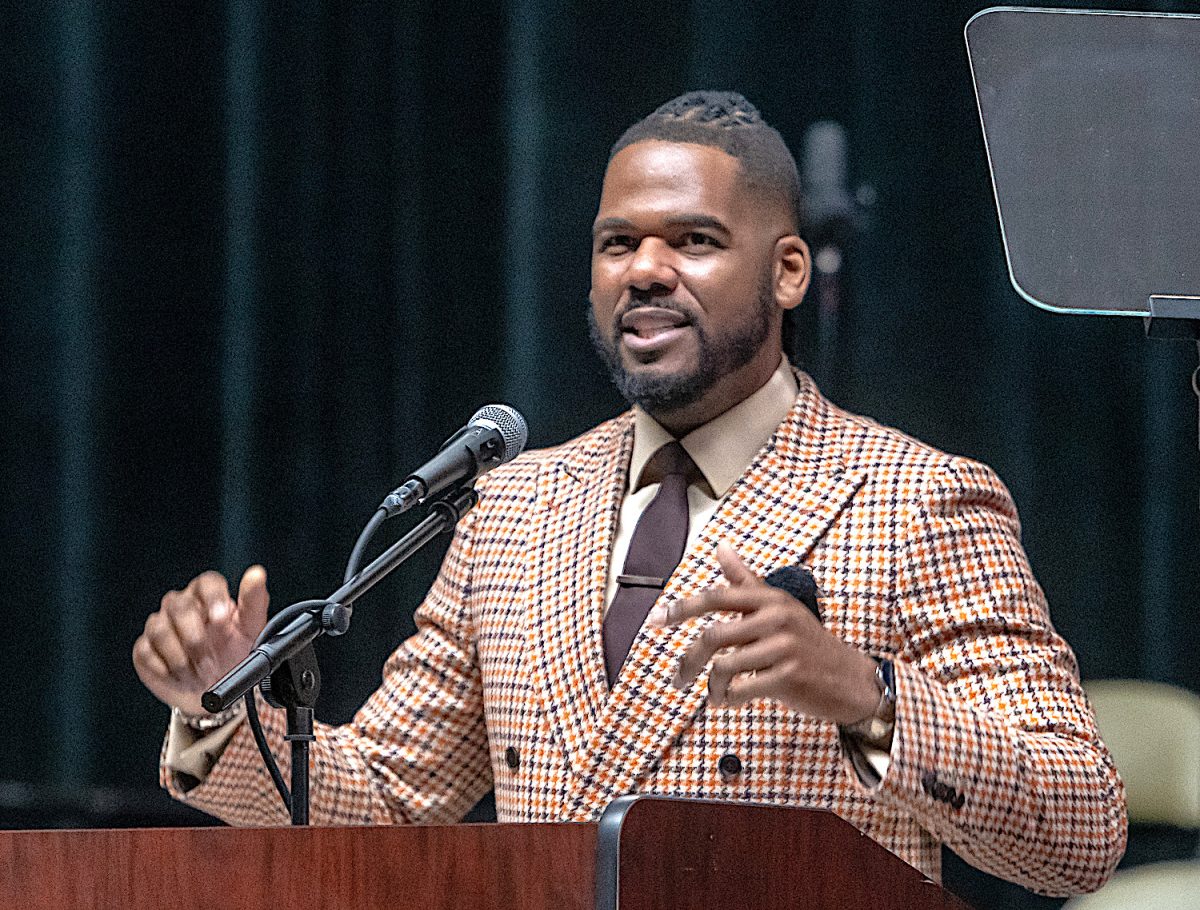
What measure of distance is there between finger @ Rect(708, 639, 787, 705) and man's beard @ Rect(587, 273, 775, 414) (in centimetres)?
56

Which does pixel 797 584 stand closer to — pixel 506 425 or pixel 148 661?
pixel 506 425

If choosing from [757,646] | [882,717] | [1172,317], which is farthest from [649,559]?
[1172,317]

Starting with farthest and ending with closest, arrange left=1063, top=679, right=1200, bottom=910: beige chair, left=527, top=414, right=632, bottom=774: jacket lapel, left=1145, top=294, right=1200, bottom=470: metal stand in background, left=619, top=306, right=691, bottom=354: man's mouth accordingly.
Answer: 1. left=1063, top=679, right=1200, bottom=910: beige chair
2. left=619, top=306, right=691, bottom=354: man's mouth
3. left=527, top=414, right=632, bottom=774: jacket lapel
4. left=1145, top=294, right=1200, bottom=470: metal stand in background

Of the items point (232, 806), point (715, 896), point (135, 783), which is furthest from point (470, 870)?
point (135, 783)

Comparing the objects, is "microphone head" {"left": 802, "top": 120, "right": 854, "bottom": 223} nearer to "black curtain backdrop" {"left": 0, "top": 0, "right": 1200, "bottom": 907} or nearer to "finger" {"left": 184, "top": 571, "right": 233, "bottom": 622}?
"black curtain backdrop" {"left": 0, "top": 0, "right": 1200, "bottom": 907}

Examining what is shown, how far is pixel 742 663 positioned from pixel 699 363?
590mm

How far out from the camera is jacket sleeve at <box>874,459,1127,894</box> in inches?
54.2

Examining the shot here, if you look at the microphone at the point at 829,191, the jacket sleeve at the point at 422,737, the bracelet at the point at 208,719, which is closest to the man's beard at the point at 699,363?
the jacket sleeve at the point at 422,737

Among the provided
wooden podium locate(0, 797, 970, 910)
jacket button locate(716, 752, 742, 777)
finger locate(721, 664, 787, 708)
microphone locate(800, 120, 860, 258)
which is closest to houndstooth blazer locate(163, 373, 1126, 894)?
jacket button locate(716, 752, 742, 777)

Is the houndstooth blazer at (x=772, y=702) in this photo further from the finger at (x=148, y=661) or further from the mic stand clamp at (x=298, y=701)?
the mic stand clamp at (x=298, y=701)

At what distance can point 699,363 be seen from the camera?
173 centimetres

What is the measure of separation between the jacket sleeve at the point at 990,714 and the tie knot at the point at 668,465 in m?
0.23

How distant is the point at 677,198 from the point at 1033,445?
775 millimetres

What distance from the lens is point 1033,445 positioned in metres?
2.31
